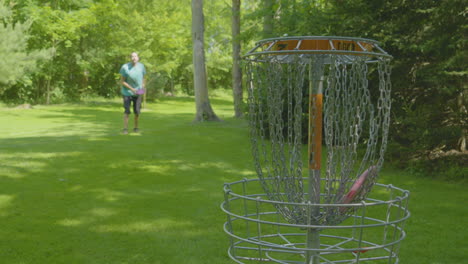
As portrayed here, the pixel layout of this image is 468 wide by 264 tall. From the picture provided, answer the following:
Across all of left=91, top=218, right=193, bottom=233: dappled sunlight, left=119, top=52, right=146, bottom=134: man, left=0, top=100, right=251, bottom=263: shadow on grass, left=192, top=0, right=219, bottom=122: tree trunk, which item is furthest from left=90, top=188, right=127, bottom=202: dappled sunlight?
left=192, top=0, right=219, bottom=122: tree trunk

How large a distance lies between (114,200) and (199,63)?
10354 millimetres

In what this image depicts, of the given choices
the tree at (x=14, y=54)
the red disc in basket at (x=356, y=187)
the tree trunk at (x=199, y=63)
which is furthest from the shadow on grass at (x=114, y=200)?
the tree at (x=14, y=54)

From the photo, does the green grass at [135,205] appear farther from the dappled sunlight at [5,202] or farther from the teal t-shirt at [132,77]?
the teal t-shirt at [132,77]

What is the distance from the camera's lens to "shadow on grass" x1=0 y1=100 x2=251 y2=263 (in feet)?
14.3

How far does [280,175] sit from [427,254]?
236 cm

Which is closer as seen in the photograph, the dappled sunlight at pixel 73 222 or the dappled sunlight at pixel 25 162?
the dappled sunlight at pixel 73 222

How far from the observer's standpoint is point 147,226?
199 inches

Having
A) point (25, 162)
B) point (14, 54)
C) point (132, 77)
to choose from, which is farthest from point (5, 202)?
point (14, 54)

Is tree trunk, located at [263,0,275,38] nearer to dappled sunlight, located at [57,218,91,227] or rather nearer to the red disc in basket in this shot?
dappled sunlight, located at [57,218,91,227]

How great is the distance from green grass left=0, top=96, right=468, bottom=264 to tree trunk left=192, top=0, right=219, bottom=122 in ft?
19.2

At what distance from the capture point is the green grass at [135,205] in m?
4.32

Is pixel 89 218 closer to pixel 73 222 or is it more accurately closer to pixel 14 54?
pixel 73 222

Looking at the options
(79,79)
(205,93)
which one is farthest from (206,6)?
(205,93)

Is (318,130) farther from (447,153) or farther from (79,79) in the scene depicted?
(79,79)
